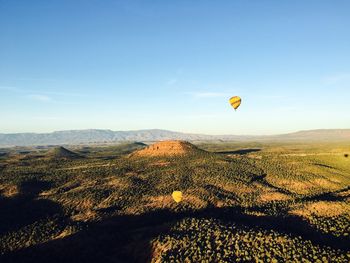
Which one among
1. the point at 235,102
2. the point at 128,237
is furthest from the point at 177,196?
the point at 235,102

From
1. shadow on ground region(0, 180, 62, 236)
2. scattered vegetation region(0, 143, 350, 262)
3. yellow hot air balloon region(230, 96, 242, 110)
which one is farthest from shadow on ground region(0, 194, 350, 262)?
yellow hot air balloon region(230, 96, 242, 110)

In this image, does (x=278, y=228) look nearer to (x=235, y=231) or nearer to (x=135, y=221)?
(x=235, y=231)

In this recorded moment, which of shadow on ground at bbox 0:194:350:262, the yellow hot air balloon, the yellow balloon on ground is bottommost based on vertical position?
shadow on ground at bbox 0:194:350:262

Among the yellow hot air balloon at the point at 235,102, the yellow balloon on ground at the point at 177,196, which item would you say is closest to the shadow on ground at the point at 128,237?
the yellow balloon on ground at the point at 177,196

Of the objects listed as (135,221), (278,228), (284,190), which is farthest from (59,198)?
(284,190)

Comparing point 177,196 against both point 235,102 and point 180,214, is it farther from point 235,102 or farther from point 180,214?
point 235,102

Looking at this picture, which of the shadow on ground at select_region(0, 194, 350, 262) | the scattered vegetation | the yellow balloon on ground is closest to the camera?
the scattered vegetation

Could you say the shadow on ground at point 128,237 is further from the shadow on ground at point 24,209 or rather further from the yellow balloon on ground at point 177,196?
the shadow on ground at point 24,209

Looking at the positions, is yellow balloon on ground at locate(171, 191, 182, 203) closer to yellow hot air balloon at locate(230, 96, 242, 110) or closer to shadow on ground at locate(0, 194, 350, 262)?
shadow on ground at locate(0, 194, 350, 262)

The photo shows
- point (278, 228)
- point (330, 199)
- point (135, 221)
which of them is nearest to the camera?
point (278, 228)

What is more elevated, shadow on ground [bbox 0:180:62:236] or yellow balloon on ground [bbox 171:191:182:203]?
yellow balloon on ground [bbox 171:191:182:203]

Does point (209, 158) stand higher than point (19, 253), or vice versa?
point (209, 158)
